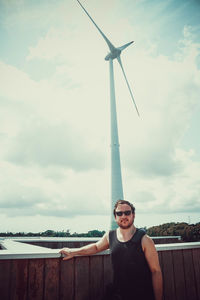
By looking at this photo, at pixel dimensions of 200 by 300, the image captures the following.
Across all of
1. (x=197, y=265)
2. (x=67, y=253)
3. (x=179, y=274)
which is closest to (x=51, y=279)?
(x=67, y=253)

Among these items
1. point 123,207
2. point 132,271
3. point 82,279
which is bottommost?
point 82,279

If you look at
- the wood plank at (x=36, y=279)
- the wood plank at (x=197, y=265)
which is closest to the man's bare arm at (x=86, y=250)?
the wood plank at (x=36, y=279)

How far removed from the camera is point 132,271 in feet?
9.04

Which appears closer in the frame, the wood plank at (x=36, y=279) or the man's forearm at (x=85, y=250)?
the wood plank at (x=36, y=279)

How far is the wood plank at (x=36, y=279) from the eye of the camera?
9.34ft

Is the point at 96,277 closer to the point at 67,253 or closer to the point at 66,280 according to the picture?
the point at 66,280

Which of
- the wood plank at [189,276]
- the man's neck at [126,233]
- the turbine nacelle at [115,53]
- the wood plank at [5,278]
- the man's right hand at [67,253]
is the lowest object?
the wood plank at [189,276]

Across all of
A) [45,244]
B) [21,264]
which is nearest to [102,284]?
[21,264]

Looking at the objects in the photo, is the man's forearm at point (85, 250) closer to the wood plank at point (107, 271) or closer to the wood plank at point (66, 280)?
the wood plank at point (66, 280)

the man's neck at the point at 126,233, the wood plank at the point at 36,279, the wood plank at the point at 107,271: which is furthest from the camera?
the wood plank at the point at 107,271

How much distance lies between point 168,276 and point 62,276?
1886 millimetres

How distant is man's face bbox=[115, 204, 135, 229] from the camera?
3.08 meters

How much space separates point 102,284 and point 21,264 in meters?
1.28

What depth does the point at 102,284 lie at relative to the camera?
10.8ft
